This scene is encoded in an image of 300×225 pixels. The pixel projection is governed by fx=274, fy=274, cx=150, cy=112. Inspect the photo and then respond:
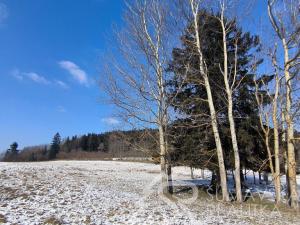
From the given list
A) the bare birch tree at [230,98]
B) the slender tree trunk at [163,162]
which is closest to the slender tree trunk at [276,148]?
the bare birch tree at [230,98]

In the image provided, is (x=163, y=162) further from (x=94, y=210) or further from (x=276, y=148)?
(x=276, y=148)

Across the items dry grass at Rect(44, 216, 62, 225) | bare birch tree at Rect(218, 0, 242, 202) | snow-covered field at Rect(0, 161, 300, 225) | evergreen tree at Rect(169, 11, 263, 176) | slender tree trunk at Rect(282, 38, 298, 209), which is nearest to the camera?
dry grass at Rect(44, 216, 62, 225)

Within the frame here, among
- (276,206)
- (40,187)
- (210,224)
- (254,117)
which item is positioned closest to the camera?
(210,224)

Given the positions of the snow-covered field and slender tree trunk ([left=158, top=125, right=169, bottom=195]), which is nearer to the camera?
the snow-covered field

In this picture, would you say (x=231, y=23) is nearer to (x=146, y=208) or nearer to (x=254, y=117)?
(x=254, y=117)

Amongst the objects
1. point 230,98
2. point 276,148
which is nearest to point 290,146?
point 276,148

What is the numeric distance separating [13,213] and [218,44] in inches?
566

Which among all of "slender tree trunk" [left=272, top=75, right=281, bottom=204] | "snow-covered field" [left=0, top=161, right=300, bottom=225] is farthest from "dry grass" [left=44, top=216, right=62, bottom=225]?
"slender tree trunk" [left=272, top=75, right=281, bottom=204]

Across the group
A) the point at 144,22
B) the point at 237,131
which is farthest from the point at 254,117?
the point at 144,22

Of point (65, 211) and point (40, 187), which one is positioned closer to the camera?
point (65, 211)

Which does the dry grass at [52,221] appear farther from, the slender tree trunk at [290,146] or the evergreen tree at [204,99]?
the slender tree trunk at [290,146]

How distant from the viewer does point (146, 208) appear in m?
10.1

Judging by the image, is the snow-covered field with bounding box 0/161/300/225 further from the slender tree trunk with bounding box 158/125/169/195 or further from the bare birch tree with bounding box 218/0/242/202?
the slender tree trunk with bounding box 158/125/169/195

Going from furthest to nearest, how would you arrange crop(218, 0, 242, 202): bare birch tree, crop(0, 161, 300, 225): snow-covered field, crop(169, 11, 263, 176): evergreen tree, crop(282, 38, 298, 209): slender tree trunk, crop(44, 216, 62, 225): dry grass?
crop(169, 11, 263, 176): evergreen tree
crop(218, 0, 242, 202): bare birch tree
crop(282, 38, 298, 209): slender tree trunk
crop(0, 161, 300, 225): snow-covered field
crop(44, 216, 62, 225): dry grass
